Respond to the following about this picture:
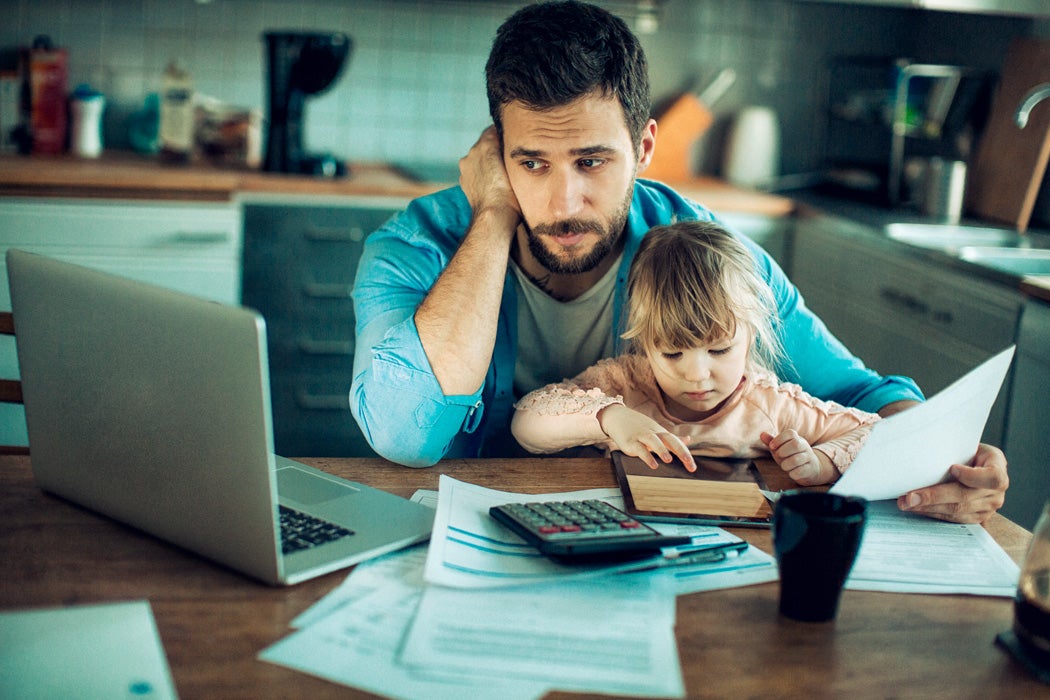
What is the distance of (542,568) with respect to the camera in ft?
3.30

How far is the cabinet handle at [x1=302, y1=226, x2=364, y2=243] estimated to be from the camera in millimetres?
3057

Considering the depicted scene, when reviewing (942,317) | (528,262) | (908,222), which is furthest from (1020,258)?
(528,262)

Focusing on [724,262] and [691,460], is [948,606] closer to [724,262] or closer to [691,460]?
[691,460]

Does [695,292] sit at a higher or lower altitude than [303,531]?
higher

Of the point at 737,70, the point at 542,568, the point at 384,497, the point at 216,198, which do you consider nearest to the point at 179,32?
the point at 216,198

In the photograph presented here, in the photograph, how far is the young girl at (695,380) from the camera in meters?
1.50

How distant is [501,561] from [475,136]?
289 centimetres

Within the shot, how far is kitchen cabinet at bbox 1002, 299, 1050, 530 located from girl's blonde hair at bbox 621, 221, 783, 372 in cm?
94

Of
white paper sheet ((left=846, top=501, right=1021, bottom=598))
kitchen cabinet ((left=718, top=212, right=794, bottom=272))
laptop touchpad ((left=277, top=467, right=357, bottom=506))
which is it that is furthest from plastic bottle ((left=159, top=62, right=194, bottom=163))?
white paper sheet ((left=846, top=501, right=1021, bottom=598))

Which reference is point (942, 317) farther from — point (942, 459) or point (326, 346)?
point (326, 346)

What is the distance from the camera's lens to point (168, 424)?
97cm

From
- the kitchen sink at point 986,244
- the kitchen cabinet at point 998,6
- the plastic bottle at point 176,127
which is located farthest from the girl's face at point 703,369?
the plastic bottle at point 176,127

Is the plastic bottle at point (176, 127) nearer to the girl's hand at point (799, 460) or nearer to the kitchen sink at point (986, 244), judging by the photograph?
the kitchen sink at point (986, 244)

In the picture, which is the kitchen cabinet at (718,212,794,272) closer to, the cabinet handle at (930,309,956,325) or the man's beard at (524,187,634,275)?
the cabinet handle at (930,309,956,325)
